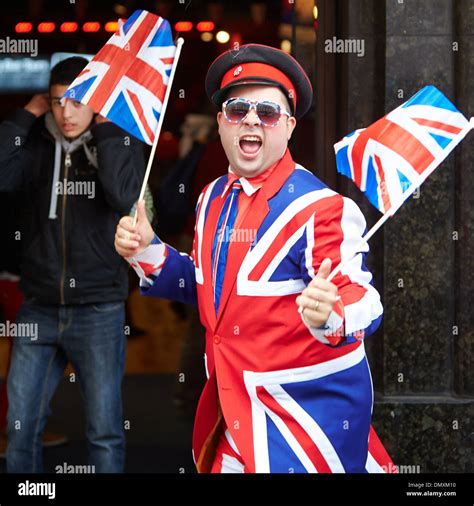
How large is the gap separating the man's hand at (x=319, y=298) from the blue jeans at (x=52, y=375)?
7.41 ft

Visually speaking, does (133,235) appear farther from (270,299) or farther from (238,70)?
(238,70)

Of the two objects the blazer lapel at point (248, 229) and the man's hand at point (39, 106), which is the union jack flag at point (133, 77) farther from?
the man's hand at point (39, 106)

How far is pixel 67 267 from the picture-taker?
20.4 ft

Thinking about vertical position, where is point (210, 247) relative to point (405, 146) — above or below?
below

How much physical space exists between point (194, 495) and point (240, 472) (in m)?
0.91

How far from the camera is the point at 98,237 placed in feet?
20.7

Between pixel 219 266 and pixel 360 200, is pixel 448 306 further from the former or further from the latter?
pixel 219 266

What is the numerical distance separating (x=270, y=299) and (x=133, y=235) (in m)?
0.56

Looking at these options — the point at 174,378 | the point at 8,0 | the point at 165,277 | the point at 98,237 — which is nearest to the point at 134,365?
the point at 174,378

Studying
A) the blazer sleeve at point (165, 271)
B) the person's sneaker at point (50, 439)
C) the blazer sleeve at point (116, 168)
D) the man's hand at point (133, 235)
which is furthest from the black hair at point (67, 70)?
the person's sneaker at point (50, 439)

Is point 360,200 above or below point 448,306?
above

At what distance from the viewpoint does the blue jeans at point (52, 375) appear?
20.3ft

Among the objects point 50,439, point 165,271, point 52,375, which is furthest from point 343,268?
point 50,439

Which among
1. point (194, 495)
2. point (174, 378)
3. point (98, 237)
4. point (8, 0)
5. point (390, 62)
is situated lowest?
point (194, 495)
